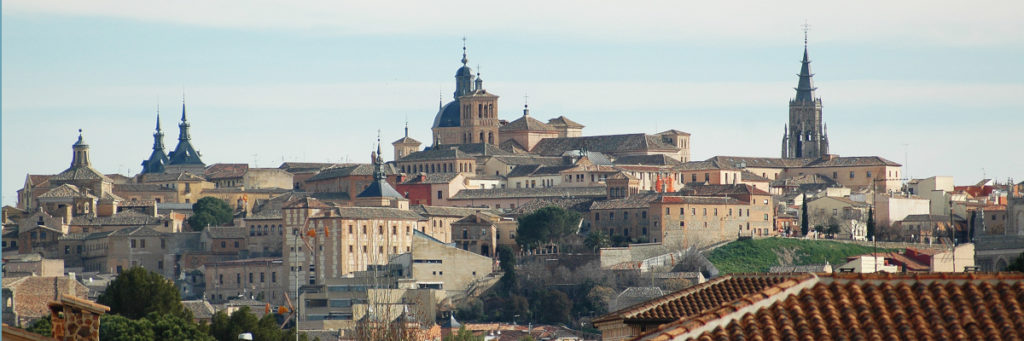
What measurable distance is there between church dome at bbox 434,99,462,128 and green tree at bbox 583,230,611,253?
40.3 meters

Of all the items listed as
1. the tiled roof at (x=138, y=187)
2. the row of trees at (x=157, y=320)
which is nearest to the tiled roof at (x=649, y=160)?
the tiled roof at (x=138, y=187)

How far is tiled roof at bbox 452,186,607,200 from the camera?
367 feet

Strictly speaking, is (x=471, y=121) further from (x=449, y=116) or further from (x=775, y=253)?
(x=775, y=253)

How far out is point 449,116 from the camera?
138625 millimetres

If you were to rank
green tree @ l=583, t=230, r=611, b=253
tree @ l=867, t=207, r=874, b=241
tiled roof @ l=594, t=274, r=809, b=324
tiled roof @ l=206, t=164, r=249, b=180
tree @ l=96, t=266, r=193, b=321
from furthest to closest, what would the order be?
tiled roof @ l=206, t=164, r=249, b=180, tree @ l=867, t=207, r=874, b=241, green tree @ l=583, t=230, r=611, b=253, tree @ l=96, t=266, r=193, b=321, tiled roof @ l=594, t=274, r=809, b=324

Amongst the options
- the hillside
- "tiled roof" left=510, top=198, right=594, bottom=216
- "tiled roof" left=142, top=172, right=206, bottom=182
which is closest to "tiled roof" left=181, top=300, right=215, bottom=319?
the hillside

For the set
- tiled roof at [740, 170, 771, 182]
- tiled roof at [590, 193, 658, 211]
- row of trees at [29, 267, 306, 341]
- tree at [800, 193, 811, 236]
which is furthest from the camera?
tiled roof at [740, 170, 771, 182]

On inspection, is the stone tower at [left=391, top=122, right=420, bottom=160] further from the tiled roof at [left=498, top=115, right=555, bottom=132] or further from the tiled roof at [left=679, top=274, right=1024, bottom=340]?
the tiled roof at [left=679, top=274, right=1024, bottom=340]

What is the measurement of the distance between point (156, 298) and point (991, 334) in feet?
170

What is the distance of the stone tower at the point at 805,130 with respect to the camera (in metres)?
147

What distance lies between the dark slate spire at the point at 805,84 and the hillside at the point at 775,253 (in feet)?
171

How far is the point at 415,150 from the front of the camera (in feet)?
458

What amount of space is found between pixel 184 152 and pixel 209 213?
32.2m

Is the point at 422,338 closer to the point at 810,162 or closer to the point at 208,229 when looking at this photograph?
the point at 208,229
